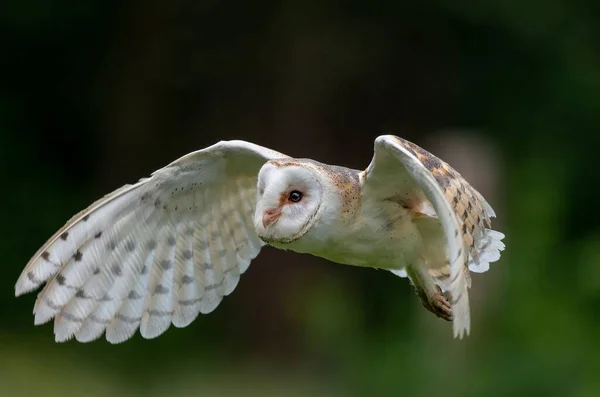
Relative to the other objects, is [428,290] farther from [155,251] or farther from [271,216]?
[155,251]

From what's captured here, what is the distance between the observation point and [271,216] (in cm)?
323

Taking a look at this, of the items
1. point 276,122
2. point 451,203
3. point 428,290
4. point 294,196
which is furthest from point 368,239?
point 276,122

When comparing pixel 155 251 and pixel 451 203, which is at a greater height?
pixel 451 203

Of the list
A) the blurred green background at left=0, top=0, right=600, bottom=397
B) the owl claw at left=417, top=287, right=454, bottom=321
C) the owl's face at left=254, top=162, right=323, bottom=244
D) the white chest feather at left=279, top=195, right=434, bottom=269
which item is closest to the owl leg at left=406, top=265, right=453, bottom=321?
the owl claw at left=417, top=287, right=454, bottom=321

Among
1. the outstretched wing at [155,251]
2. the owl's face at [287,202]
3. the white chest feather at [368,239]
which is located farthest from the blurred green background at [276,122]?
the owl's face at [287,202]

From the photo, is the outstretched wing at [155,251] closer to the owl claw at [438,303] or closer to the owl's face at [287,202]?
the owl's face at [287,202]

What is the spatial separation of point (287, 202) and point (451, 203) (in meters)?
0.56

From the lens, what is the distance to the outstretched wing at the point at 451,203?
8.63ft

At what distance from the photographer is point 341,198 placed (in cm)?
331

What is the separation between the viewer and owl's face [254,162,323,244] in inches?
127

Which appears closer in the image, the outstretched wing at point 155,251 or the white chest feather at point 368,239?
the white chest feather at point 368,239

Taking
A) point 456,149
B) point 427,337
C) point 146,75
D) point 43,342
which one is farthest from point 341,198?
point 146,75

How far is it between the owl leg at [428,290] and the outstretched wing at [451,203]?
0.16 ft

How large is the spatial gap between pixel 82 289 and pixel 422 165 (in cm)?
142
